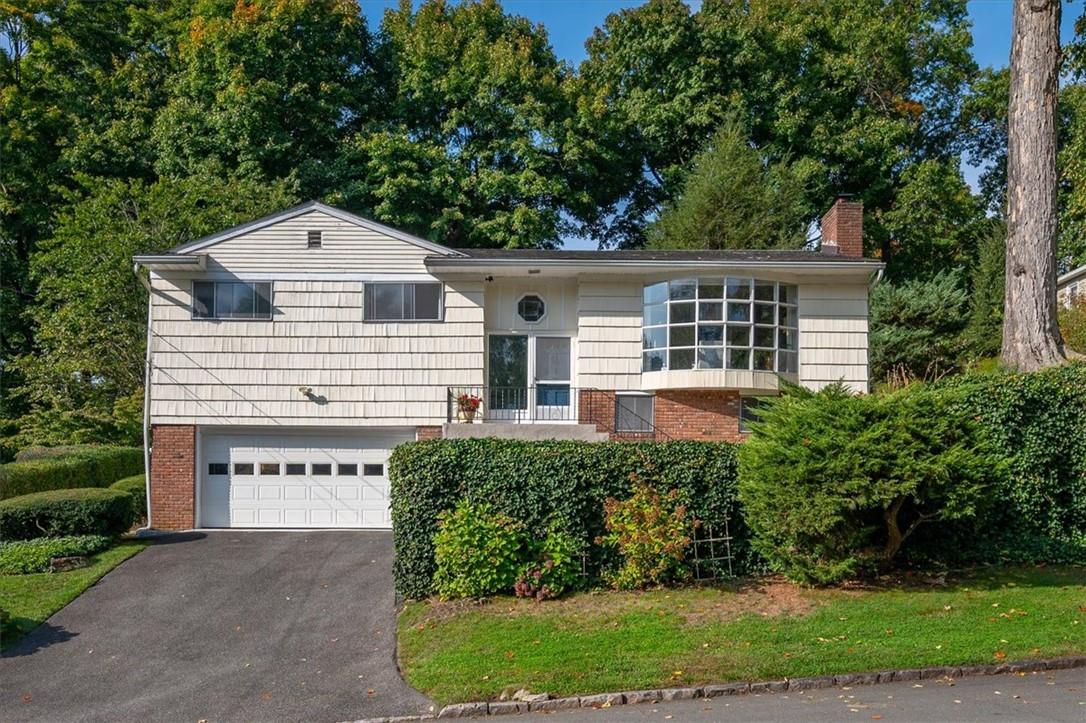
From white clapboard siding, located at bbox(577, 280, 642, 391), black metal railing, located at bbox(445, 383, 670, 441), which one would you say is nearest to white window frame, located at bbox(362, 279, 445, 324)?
black metal railing, located at bbox(445, 383, 670, 441)

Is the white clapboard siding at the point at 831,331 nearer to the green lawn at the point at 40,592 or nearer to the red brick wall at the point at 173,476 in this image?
the red brick wall at the point at 173,476

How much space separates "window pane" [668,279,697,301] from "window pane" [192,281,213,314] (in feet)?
31.0

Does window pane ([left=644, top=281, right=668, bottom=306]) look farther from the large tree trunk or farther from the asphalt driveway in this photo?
the asphalt driveway

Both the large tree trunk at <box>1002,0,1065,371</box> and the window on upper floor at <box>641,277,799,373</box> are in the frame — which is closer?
the large tree trunk at <box>1002,0,1065,371</box>

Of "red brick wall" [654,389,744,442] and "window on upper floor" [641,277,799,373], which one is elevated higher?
"window on upper floor" [641,277,799,373]

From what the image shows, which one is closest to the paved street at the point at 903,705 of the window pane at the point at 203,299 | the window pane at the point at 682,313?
the window pane at the point at 682,313

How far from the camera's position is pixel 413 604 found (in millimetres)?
12266

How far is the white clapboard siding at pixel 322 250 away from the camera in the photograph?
1914cm

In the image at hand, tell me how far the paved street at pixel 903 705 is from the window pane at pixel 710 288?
34.9ft

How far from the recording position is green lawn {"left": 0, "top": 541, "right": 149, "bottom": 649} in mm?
→ 11891

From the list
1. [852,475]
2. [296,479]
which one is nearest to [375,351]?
[296,479]

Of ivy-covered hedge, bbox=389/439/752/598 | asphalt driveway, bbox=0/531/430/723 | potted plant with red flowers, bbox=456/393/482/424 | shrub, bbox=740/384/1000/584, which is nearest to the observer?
asphalt driveway, bbox=0/531/430/723

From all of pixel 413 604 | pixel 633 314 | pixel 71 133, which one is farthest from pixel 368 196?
pixel 413 604

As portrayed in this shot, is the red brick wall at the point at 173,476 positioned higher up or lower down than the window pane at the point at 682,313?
lower down
